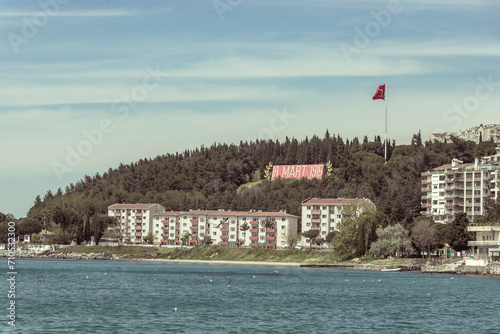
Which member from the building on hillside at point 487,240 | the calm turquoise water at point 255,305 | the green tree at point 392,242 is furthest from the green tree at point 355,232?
the calm turquoise water at point 255,305

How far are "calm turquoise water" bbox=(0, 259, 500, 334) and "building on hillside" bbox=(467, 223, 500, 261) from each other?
27.5m

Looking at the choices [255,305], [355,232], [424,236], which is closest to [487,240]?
[424,236]

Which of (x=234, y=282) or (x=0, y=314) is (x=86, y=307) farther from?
(x=234, y=282)

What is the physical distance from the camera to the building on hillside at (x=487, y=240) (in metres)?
148

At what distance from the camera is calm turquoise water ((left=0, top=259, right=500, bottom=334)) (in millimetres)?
63031

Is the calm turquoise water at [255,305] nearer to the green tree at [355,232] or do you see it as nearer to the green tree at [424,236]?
the green tree at [424,236]

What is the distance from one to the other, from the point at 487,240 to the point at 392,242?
20276 mm

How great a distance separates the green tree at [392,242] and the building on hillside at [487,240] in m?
14.7

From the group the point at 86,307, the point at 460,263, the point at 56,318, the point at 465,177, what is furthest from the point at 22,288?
the point at 465,177

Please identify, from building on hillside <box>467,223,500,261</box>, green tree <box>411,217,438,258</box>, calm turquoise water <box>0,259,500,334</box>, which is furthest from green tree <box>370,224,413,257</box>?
calm turquoise water <box>0,259,500,334</box>

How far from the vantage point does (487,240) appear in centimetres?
14962

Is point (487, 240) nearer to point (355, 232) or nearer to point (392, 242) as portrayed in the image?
point (392, 242)

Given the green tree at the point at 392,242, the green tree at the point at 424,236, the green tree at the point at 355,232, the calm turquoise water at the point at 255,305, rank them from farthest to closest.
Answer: the green tree at the point at 355,232 < the green tree at the point at 392,242 < the green tree at the point at 424,236 < the calm turquoise water at the point at 255,305

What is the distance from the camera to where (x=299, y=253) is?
647 ft
